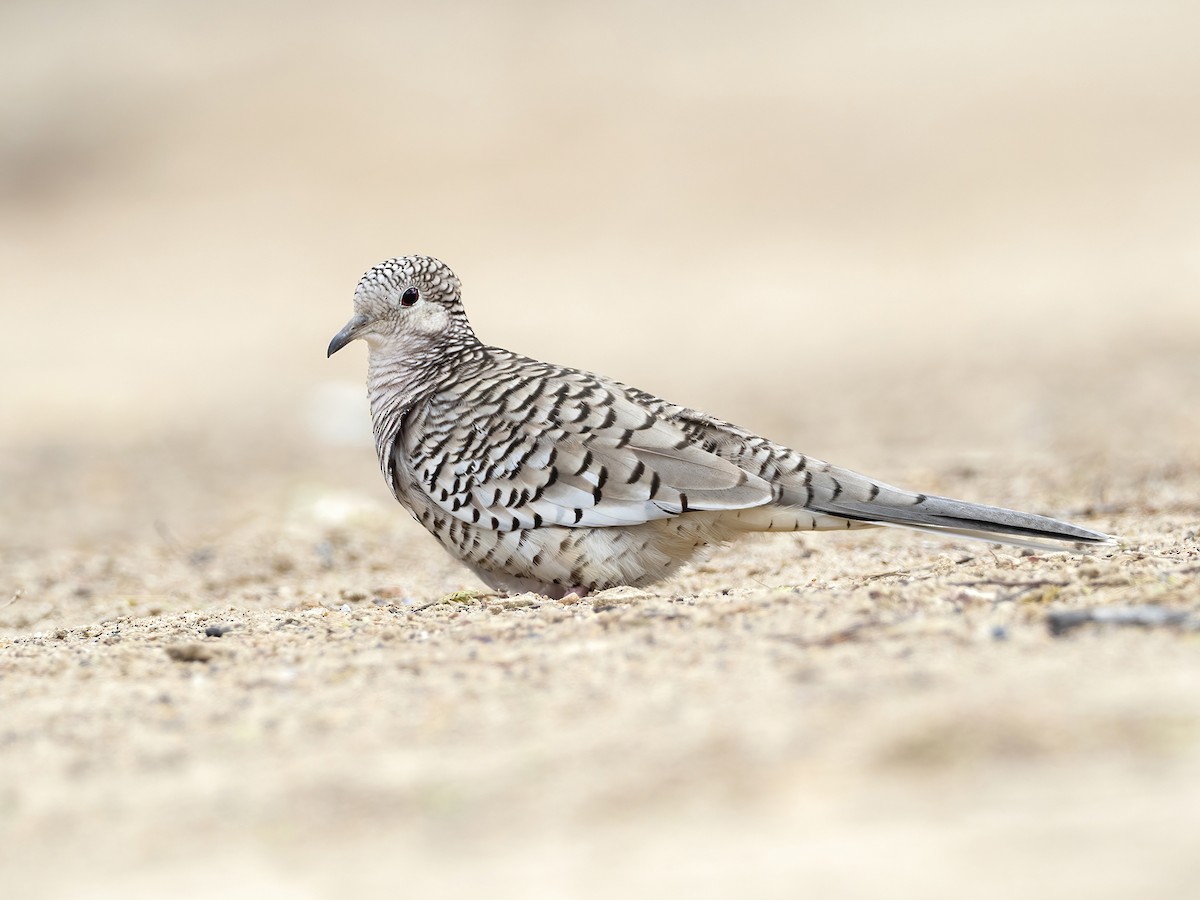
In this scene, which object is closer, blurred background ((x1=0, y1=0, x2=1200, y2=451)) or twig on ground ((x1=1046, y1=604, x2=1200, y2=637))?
twig on ground ((x1=1046, y1=604, x2=1200, y2=637))

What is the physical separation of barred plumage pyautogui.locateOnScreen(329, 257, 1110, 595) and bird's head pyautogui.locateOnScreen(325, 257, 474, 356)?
0.44 meters

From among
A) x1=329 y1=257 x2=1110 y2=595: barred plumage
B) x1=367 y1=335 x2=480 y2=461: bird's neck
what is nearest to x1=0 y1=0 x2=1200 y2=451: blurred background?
x1=367 y1=335 x2=480 y2=461: bird's neck

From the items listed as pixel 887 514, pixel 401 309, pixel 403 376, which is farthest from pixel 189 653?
pixel 887 514

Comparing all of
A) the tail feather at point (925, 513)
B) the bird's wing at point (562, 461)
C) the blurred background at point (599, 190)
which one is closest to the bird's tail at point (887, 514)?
the tail feather at point (925, 513)

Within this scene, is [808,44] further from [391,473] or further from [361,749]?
[361,749]

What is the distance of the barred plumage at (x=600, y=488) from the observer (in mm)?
4910

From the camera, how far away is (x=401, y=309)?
584 centimetres

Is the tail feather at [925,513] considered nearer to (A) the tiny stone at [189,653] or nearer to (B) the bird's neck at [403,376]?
(B) the bird's neck at [403,376]

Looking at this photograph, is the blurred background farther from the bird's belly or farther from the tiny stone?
the tiny stone

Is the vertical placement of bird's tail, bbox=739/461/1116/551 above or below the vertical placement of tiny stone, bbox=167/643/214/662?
above

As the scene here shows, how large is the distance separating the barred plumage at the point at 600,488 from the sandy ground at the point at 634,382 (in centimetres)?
20

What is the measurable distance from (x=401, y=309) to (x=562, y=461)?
122 centimetres

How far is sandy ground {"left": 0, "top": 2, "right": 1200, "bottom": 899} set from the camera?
274cm

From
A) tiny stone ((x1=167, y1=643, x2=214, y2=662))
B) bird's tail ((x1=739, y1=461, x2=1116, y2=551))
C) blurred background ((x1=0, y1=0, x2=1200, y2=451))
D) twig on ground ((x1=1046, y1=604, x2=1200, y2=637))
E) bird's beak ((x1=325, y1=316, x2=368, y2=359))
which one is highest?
blurred background ((x1=0, y1=0, x2=1200, y2=451))
